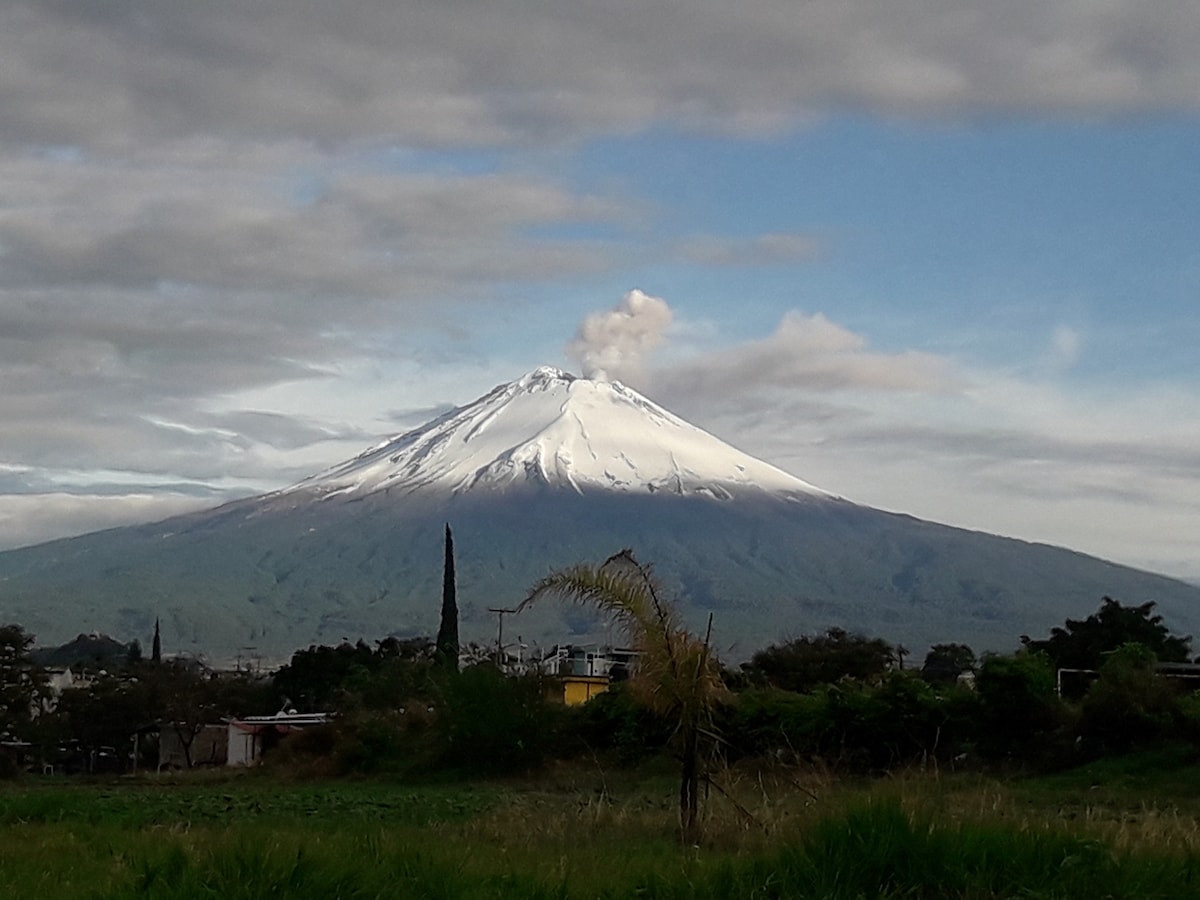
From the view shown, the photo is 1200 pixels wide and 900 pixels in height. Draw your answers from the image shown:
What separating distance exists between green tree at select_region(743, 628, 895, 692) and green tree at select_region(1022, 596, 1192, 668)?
16.3ft

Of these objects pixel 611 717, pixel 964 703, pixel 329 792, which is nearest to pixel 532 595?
pixel 329 792

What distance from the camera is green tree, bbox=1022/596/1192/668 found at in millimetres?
43719

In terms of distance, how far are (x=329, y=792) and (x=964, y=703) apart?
10.3 metres

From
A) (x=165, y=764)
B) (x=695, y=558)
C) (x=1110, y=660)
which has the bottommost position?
(x=165, y=764)

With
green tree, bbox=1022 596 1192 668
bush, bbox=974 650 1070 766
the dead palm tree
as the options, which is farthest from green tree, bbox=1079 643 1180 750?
green tree, bbox=1022 596 1192 668

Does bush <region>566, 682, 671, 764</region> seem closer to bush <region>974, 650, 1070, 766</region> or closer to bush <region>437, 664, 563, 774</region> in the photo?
bush <region>437, 664, 563, 774</region>

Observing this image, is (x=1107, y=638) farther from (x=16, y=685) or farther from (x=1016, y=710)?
(x=16, y=685)

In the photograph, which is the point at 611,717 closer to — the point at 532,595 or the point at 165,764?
the point at 532,595

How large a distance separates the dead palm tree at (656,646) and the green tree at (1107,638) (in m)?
32.1

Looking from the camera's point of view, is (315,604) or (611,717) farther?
(315,604)

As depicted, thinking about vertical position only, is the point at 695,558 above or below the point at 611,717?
above

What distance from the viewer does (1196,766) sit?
22.2 meters

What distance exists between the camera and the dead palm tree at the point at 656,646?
41.6ft

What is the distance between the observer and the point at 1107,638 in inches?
1746
